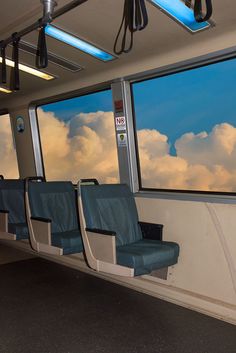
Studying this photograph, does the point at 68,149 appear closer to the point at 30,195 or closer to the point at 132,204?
the point at 30,195

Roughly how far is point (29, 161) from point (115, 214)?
2.55 meters

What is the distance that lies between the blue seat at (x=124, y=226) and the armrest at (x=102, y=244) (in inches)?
2.1

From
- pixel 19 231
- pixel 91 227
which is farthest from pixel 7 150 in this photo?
pixel 91 227

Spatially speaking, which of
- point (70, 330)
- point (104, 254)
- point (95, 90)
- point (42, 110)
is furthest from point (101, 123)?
point (70, 330)

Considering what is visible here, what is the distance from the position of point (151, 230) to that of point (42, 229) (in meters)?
1.15

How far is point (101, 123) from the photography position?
4.93 m

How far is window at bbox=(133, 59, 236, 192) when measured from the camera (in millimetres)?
3551

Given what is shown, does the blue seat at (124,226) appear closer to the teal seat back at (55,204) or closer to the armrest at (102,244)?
the armrest at (102,244)

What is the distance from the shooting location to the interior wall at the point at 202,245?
10.6 ft

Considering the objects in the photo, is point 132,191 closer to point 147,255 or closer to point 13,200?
point 147,255

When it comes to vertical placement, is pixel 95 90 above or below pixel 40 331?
above

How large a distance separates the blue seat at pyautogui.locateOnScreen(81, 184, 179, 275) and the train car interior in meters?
0.01

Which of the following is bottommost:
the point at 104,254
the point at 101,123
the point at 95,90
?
the point at 104,254

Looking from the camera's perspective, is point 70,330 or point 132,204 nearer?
point 70,330
